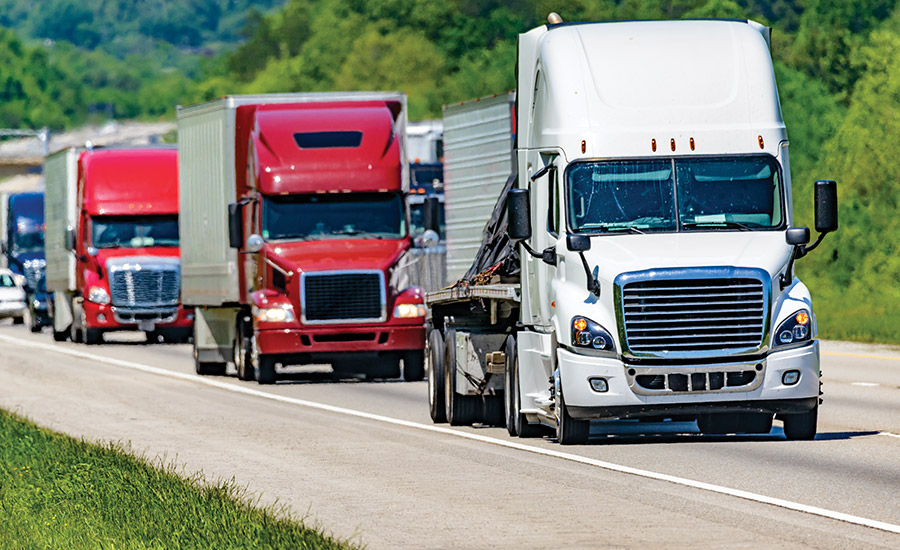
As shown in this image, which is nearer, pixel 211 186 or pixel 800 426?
pixel 800 426

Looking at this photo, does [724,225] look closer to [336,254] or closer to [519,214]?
[519,214]

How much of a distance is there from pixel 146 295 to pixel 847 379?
17166 mm

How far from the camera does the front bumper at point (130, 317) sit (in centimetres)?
3894

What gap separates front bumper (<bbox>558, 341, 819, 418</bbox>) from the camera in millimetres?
15422

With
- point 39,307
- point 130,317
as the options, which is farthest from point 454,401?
point 39,307

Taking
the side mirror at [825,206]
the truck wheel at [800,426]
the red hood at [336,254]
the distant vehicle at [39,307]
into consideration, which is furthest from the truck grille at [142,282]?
the side mirror at [825,206]

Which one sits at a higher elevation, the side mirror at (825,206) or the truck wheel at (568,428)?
the side mirror at (825,206)

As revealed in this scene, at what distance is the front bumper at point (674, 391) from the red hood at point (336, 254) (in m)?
10.3

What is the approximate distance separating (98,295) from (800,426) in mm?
24641

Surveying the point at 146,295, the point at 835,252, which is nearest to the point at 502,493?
the point at 146,295

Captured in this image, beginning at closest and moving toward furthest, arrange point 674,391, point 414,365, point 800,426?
point 674,391, point 800,426, point 414,365

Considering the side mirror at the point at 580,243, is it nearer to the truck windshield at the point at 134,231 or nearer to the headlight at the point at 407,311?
the headlight at the point at 407,311

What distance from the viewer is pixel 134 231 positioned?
3859 centimetres

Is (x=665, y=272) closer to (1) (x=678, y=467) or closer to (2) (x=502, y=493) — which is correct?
(1) (x=678, y=467)
